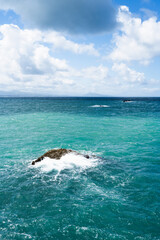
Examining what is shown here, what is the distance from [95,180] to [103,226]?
651 centimetres

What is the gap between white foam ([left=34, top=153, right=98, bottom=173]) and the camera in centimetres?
2205

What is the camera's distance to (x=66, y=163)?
2317cm

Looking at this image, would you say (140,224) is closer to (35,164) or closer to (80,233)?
(80,233)

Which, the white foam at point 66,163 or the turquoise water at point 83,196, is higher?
the white foam at point 66,163

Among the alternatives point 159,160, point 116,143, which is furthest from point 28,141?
point 159,160

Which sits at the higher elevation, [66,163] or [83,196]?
[66,163]

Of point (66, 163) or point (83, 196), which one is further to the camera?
point (66, 163)

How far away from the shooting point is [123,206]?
48.5 feet

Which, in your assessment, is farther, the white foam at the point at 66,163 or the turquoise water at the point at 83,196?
the white foam at the point at 66,163

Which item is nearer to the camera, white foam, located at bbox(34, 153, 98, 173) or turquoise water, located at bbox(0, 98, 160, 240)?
turquoise water, located at bbox(0, 98, 160, 240)

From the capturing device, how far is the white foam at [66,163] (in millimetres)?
22047

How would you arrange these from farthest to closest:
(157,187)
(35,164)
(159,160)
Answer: (159,160) < (35,164) < (157,187)

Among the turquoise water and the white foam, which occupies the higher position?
the white foam

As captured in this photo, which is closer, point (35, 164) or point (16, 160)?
point (35, 164)
